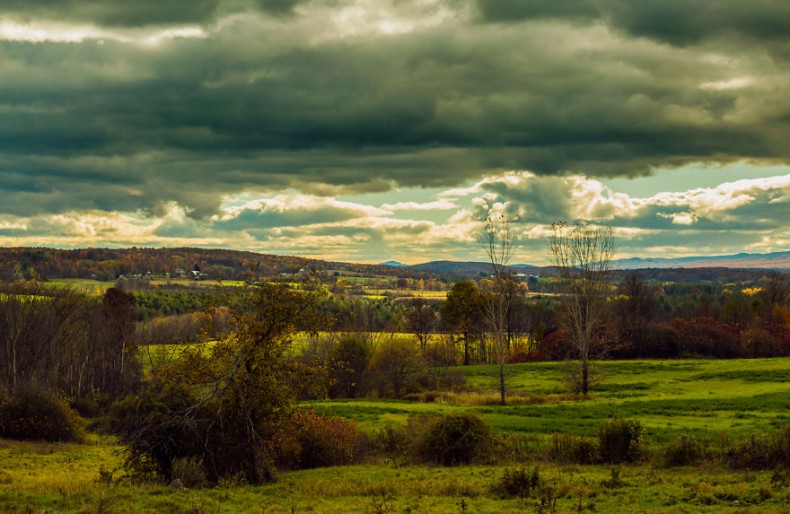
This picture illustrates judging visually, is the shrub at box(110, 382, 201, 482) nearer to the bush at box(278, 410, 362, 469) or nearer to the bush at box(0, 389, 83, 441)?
the bush at box(278, 410, 362, 469)

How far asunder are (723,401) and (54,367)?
71392mm

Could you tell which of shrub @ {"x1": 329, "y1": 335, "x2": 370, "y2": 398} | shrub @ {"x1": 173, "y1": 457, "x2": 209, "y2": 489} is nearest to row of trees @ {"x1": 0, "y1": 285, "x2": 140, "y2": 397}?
shrub @ {"x1": 329, "y1": 335, "x2": 370, "y2": 398}

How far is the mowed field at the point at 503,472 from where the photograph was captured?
1980 centimetres

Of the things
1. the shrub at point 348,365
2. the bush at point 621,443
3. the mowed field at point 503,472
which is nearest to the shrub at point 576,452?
the bush at point 621,443

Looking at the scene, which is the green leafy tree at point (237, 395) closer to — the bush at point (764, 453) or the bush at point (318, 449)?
the bush at point (318, 449)

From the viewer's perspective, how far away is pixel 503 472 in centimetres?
2606

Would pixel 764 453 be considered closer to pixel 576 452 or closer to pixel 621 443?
pixel 621 443

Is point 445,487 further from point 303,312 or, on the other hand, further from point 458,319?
point 458,319

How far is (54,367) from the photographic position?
78.3 meters

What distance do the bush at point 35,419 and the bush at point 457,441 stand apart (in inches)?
1393

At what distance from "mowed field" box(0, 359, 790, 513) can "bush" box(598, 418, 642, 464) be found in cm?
77

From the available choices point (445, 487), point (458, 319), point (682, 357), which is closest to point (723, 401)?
point (445, 487)

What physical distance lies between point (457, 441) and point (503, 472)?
17.0ft

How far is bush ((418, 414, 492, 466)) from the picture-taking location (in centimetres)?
3092
